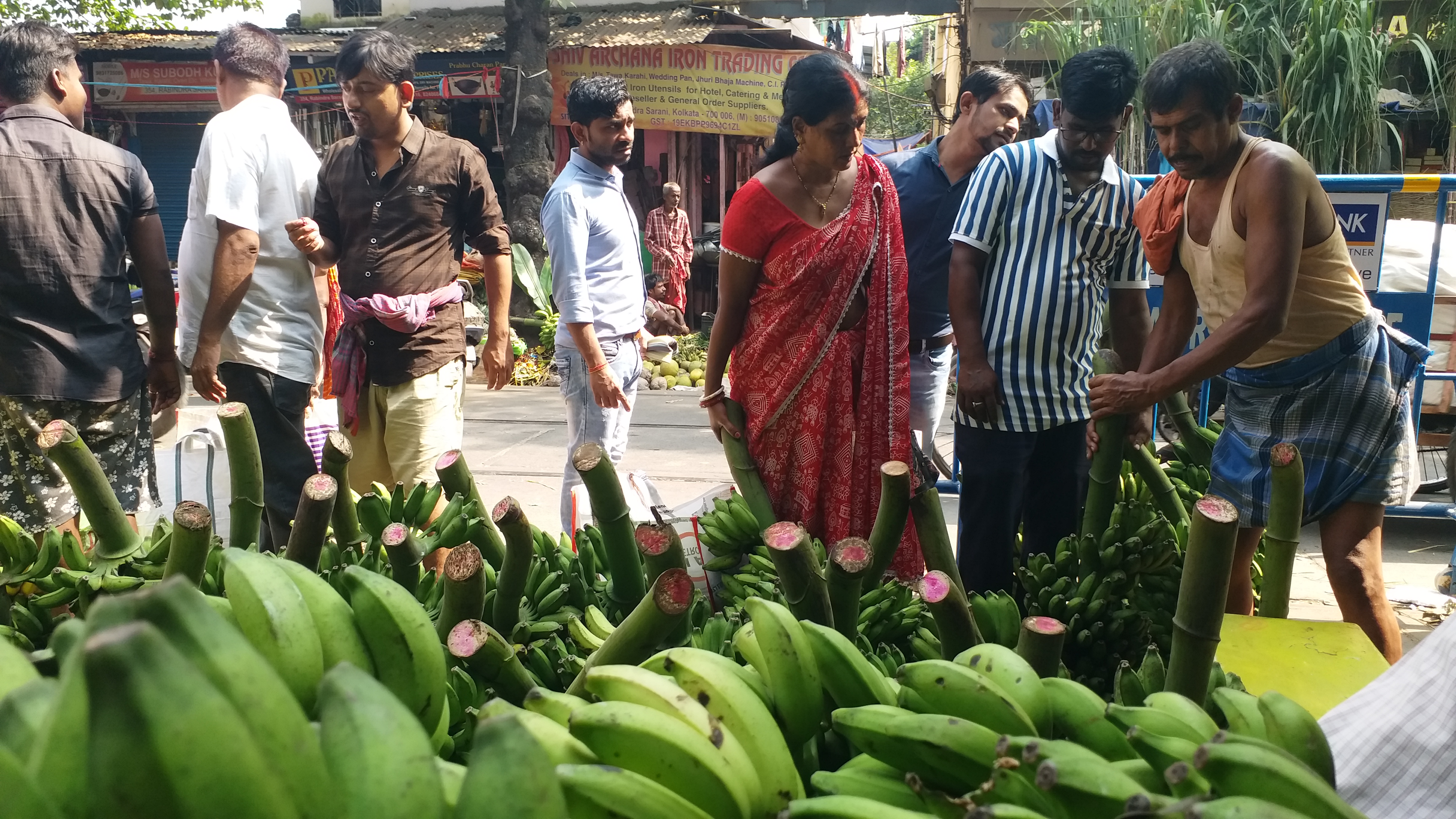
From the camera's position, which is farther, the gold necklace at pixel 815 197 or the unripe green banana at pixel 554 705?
the gold necklace at pixel 815 197

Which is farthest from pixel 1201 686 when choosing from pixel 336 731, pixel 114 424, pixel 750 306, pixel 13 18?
pixel 13 18

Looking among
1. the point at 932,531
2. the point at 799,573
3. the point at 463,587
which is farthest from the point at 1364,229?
the point at 463,587

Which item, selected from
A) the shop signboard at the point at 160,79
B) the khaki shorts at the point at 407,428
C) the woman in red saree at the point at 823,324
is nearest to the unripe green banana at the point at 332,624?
the woman in red saree at the point at 823,324

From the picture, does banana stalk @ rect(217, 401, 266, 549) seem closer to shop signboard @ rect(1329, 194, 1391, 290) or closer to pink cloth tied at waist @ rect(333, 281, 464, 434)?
pink cloth tied at waist @ rect(333, 281, 464, 434)

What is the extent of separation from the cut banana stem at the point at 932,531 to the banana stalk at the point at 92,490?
4.11ft

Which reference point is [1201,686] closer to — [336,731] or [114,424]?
[336,731]

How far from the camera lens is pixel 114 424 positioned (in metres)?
3.38

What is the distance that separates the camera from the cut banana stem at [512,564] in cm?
147

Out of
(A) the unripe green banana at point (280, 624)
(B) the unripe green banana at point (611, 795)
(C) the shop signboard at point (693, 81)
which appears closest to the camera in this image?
(B) the unripe green banana at point (611, 795)

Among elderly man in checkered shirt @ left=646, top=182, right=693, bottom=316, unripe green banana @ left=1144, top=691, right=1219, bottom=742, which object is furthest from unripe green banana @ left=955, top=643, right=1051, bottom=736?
elderly man in checkered shirt @ left=646, top=182, right=693, bottom=316

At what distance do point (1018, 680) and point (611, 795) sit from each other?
0.44 metres

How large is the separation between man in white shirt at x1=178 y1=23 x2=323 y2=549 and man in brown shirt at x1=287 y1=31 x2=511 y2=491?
0.11 metres

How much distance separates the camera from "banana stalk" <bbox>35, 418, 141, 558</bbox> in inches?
61.5

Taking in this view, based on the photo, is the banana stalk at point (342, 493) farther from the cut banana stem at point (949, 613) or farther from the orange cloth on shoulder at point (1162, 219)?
the orange cloth on shoulder at point (1162, 219)
